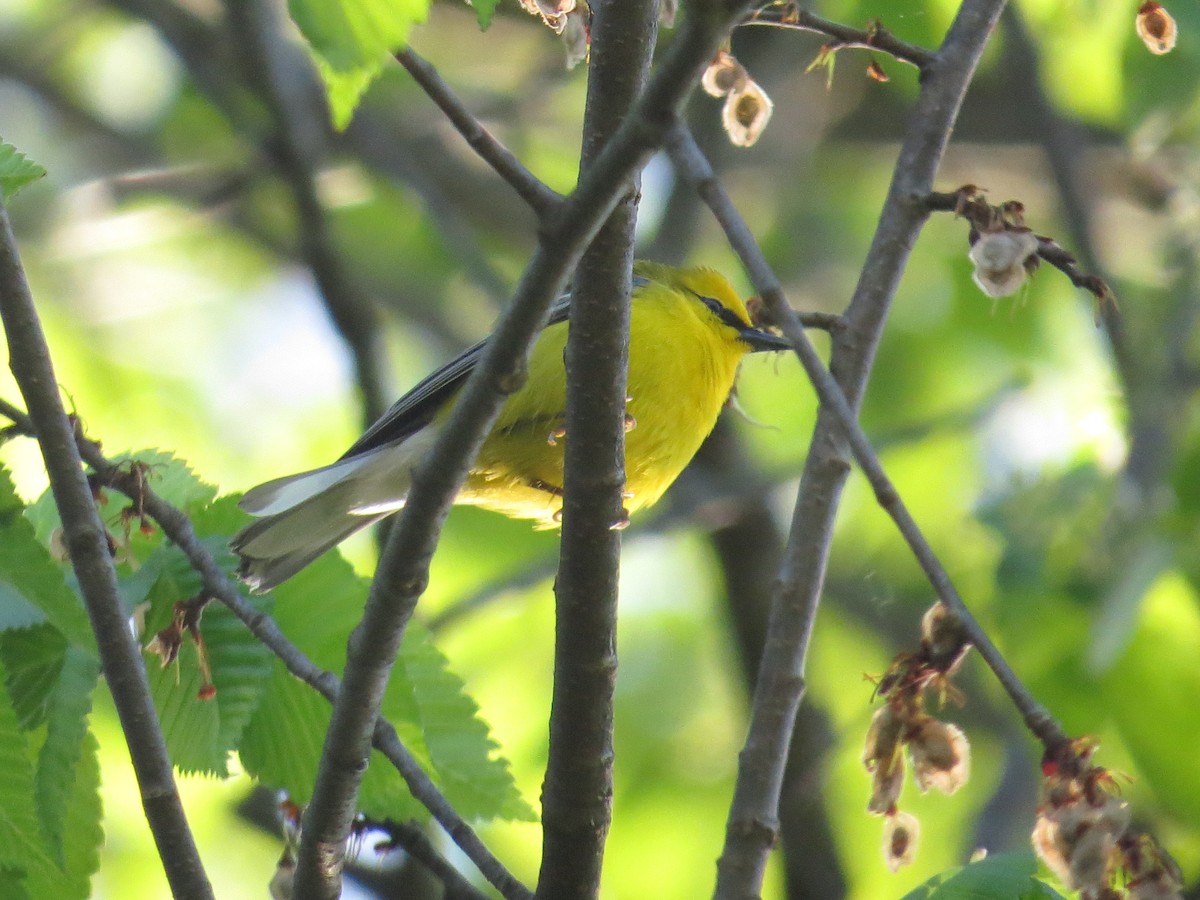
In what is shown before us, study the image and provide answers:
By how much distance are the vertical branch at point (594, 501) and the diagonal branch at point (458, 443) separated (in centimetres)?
21

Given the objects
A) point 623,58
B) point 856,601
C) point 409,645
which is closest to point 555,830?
point 409,645

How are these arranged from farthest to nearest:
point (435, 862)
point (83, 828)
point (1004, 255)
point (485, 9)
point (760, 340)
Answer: point (760, 340), point (435, 862), point (83, 828), point (1004, 255), point (485, 9)

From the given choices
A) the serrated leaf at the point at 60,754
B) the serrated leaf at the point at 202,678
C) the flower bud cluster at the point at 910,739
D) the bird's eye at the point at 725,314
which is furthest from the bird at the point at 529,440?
the flower bud cluster at the point at 910,739

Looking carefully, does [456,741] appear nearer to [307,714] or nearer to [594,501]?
[307,714]

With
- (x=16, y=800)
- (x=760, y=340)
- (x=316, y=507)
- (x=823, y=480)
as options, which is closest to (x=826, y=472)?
(x=823, y=480)

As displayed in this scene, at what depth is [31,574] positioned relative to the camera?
236 centimetres

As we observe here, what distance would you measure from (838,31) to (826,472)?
0.89 metres

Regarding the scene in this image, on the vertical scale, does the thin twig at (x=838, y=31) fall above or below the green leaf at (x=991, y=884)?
above

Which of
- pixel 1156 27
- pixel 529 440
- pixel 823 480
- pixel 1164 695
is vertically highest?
pixel 529 440

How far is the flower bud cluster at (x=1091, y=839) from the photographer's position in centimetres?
202

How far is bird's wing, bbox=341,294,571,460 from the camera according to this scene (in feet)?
14.7

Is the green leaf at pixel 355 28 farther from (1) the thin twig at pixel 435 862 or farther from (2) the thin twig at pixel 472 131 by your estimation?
(1) the thin twig at pixel 435 862

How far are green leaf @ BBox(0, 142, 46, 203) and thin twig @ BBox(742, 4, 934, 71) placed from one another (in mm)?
1284

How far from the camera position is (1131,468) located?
4.56m
